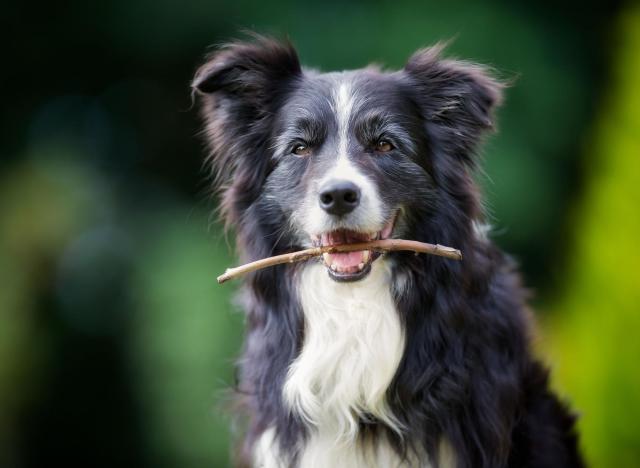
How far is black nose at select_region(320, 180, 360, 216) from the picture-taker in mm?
3566

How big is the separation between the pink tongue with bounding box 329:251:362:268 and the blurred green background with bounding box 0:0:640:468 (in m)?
2.80

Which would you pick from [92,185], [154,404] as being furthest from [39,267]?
[154,404]

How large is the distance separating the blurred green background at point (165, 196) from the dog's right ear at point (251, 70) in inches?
106

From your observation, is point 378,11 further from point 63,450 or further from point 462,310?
point 63,450

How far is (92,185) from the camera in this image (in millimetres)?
7816

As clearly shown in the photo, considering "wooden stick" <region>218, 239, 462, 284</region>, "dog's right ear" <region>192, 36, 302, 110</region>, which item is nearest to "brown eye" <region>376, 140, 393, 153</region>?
"wooden stick" <region>218, 239, 462, 284</region>

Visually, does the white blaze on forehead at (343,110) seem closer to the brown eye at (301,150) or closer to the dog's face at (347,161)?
the dog's face at (347,161)

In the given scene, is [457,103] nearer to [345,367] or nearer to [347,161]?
[347,161]

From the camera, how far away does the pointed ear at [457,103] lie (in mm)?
3898

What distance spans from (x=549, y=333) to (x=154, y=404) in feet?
10.4

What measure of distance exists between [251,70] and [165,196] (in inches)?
153

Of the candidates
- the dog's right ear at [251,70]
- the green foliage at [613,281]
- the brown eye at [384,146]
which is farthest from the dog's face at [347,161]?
the green foliage at [613,281]

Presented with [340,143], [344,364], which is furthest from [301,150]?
[344,364]

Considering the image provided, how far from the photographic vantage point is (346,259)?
3.71m
